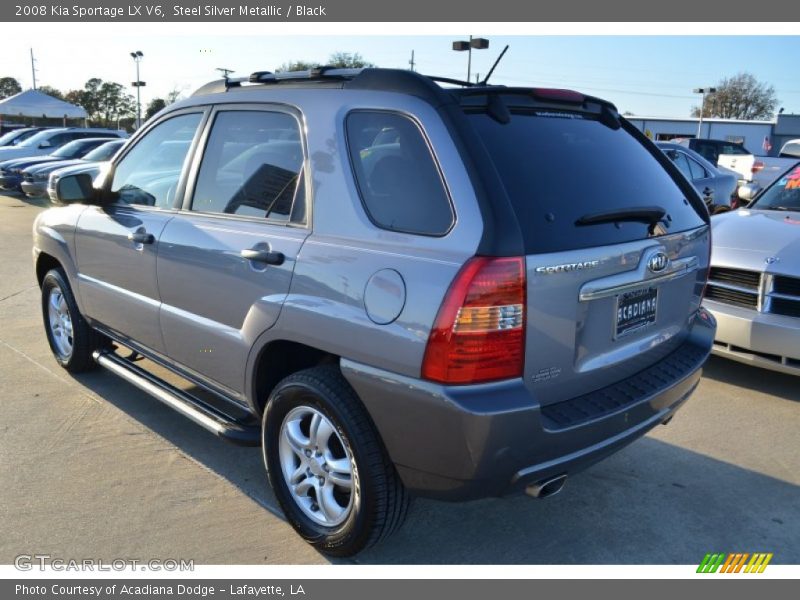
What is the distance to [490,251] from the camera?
92.7 inches

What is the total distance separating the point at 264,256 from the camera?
2979mm

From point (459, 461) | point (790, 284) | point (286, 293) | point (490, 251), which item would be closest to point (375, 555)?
point (459, 461)

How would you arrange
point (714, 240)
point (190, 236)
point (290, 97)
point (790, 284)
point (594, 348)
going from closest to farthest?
point (594, 348), point (290, 97), point (190, 236), point (790, 284), point (714, 240)

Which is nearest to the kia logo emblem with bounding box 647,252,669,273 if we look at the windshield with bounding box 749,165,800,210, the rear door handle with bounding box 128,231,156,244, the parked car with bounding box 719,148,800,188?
the rear door handle with bounding box 128,231,156,244

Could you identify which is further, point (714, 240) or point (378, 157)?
point (714, 240)

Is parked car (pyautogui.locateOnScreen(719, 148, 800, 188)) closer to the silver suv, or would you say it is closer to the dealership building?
the silver suv

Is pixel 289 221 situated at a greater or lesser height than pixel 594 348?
greater

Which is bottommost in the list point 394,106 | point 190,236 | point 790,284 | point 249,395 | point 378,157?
point 249,395

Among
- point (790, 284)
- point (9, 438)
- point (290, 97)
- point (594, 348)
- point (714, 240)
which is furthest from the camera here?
point (714, 240)

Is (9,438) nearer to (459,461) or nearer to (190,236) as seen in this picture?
(190,236)

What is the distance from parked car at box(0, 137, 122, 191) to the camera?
1716cm

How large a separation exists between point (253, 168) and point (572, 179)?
1488 millimetres

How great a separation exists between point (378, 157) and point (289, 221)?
51cm

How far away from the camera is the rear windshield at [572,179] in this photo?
252cm
